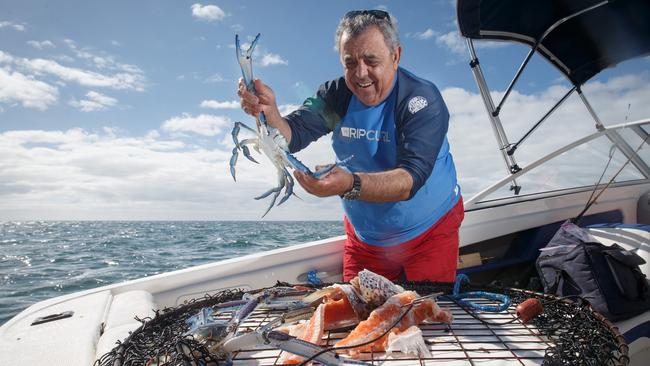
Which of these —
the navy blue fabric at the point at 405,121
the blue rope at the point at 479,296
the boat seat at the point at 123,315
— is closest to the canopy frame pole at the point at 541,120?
the navy blue fabric at the point at 405,121

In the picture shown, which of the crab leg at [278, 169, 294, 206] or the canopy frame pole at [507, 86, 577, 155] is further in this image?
the canopy frame pole at [507, 86, 577, 155]

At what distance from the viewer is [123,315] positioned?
7.62ft

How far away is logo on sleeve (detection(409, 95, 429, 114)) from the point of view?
103 inches

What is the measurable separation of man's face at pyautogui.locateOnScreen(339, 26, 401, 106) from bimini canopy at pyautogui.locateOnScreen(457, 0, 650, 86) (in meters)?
2.15

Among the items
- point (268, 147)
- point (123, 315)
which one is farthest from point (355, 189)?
point (123, 315)

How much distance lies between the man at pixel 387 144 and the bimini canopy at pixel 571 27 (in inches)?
81.6

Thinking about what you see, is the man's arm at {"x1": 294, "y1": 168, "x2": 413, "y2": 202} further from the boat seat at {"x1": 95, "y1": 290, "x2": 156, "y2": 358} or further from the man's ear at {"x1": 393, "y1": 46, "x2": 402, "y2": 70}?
the boat seat at {"x1": 95, "y1": 290, "x2": 156, "y2": 358}

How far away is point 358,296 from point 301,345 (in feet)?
1.81

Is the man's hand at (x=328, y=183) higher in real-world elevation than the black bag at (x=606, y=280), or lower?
higher

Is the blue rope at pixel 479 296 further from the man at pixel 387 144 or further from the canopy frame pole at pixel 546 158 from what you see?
the canopy frame pole at pixel 546 158

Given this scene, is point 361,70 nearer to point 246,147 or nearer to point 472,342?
point 246,147

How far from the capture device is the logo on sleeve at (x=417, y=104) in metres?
2.62

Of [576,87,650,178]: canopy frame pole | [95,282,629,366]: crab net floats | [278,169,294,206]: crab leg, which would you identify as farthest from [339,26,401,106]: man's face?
[576,87,650,178]: canopy frame pole

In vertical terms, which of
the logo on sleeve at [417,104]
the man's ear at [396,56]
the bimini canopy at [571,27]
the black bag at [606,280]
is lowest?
the black bag at [606,280]
